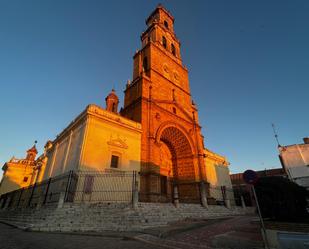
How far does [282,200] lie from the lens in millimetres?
5094

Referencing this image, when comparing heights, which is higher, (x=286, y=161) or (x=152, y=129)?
(x=152, y=129)

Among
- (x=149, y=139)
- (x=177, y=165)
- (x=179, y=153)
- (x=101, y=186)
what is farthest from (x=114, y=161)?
(x=179, y=153)

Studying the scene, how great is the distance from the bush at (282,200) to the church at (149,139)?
34.6 ft

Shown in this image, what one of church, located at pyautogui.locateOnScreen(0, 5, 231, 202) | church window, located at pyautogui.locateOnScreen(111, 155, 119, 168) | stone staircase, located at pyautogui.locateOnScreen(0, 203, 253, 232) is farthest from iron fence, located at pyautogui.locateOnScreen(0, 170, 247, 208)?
stone staircase, located at pyautogui.locateOnScreen(0, 203, 253, 232)

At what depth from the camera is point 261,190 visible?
18.0 ft

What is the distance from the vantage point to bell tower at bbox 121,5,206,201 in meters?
18.0

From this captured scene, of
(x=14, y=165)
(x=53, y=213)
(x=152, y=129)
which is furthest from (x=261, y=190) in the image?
(x=14, y=165)

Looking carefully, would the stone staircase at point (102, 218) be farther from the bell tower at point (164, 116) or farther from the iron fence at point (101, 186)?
the bell tower at point (164, 116)

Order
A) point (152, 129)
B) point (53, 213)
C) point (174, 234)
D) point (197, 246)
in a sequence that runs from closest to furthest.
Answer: point (197, 246)
point (174, 234)
point (53, 213)
point (152, 129)

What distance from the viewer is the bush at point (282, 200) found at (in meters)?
4.91

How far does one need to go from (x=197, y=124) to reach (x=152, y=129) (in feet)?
28.6

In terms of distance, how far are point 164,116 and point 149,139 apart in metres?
4.15

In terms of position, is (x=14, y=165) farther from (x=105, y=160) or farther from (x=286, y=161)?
(x=286, y=161)

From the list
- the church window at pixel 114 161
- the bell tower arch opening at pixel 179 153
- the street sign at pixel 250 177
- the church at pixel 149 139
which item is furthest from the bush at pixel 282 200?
the bell tower arch opening at pixel 179 153
